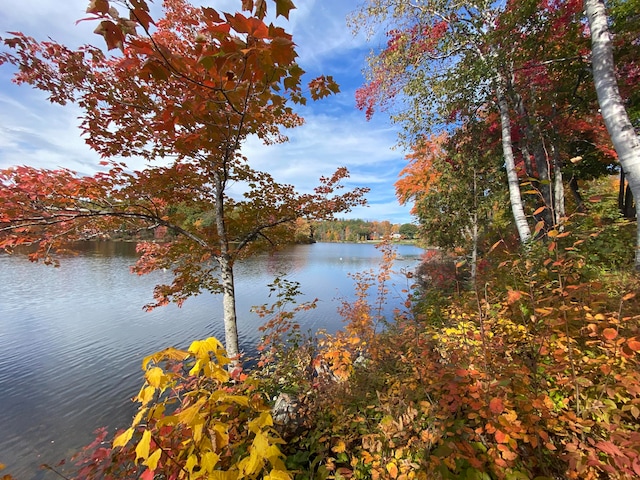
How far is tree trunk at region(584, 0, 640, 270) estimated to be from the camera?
3545mm

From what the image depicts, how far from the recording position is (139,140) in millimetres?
3877

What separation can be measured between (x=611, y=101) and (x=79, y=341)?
13.8m

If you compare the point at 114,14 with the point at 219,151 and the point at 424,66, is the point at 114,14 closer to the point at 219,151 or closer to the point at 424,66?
the point at 219,151

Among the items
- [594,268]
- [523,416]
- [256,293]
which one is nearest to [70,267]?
[256,293]

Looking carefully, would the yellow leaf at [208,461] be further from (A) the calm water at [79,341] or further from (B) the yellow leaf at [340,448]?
(A) the calm water at [79,341]

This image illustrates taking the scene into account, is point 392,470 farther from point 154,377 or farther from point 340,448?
point 154,377

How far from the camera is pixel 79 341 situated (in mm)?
8258

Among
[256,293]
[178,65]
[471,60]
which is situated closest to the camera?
[178,65]

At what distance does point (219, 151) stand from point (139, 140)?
4.34 ft

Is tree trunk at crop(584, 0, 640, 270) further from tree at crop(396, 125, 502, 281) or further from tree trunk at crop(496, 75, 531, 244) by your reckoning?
tree at crop(396, 125, 502, 281)

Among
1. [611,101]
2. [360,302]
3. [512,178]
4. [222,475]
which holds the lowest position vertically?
[360,302]

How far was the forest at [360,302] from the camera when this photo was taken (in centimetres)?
140

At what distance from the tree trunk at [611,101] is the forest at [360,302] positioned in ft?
0.07

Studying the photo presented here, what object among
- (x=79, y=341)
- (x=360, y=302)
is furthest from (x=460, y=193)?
(x=79, y=341)
